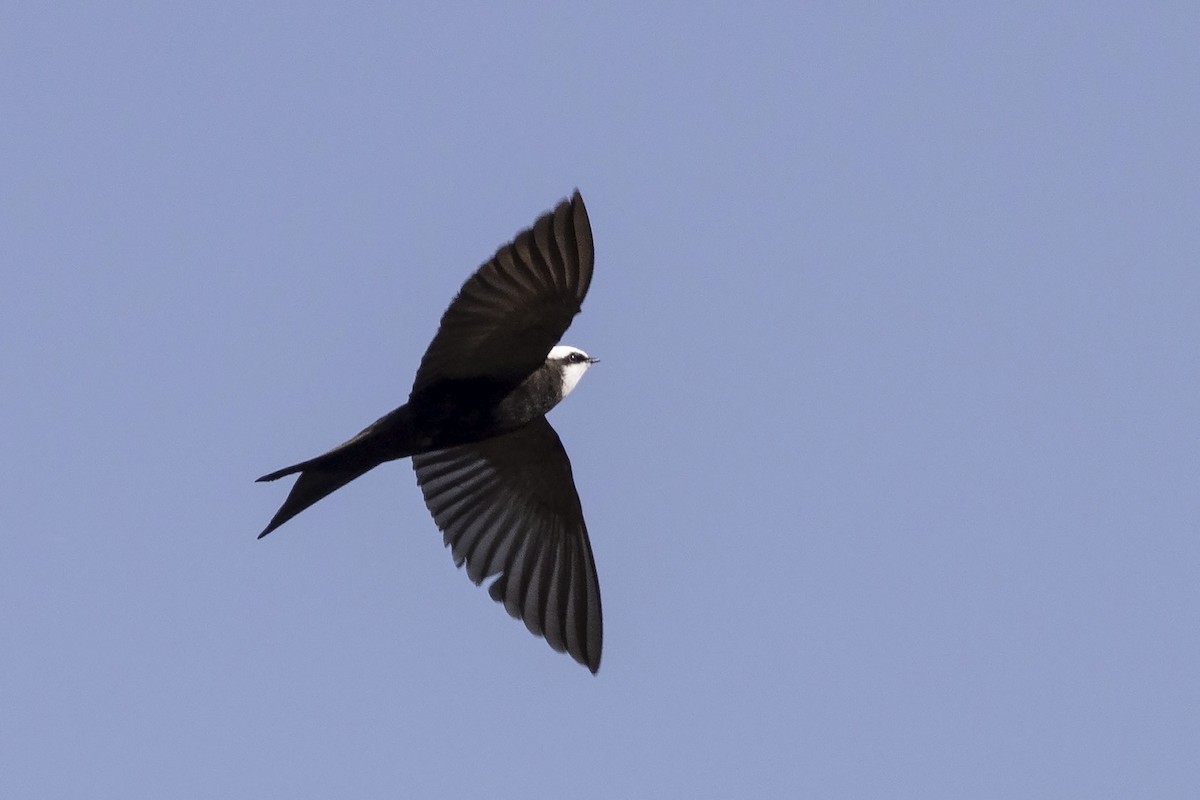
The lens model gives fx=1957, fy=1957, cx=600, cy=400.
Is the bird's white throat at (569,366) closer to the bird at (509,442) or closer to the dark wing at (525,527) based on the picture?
the bird at (509,442)

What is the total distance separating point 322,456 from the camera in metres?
9.45

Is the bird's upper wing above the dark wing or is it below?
above

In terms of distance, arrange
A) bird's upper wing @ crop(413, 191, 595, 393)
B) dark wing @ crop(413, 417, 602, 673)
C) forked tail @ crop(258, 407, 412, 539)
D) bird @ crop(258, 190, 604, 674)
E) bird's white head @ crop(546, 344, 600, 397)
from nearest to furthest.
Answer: bird's upper wing @ crop(413, 191, 595, 393) → bird @ crop(258, 190, 604, 674) → forked tail @ crop(258, 407, 412, 539) → bird's white head @ crop(546, 344, 600, 397) → dark wing @ crop(413, 417, 602, 673)

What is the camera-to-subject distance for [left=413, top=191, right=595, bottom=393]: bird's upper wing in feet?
29.1

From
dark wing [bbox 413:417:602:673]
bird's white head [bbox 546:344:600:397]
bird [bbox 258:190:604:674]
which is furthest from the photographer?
dark wing [bbox 413:417:602:673]

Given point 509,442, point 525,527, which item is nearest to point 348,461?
point 509,442

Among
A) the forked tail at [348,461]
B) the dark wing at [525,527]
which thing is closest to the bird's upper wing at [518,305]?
the forked tail at [348,461]

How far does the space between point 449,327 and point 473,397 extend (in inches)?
19.4

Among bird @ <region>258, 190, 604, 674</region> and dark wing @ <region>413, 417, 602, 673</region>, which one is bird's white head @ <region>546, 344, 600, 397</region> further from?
dark wing @ <region>413, 417, 602, 673</region>

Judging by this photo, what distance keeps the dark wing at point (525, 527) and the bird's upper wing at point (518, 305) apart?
1.26m

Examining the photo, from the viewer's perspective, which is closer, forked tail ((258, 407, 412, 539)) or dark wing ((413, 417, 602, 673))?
forked tail ((258, 407, 412, 539))

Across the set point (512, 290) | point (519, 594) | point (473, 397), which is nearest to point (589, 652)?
point (519, 594)

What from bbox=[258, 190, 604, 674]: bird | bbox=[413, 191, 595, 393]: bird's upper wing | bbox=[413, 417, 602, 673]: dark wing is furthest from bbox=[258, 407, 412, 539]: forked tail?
bbox=[413, 417, 602, 673]: dark wing

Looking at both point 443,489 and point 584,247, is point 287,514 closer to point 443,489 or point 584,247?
point 443,489
